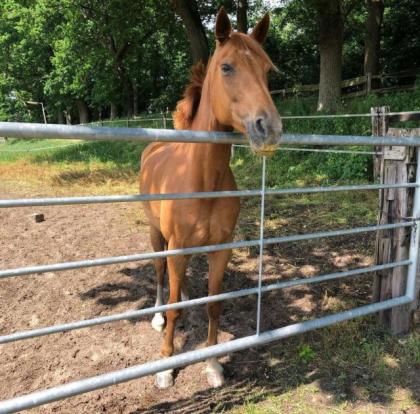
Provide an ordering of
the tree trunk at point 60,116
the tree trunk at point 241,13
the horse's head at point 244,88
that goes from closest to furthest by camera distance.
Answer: the horse's head at point 244,88, the tree trunk at point 241,13, the tree trunk at point 60,116

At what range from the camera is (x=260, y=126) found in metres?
1.92

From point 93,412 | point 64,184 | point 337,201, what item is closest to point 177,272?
point 93,412

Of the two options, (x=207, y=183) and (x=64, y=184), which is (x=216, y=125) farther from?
(x=64, y=184)

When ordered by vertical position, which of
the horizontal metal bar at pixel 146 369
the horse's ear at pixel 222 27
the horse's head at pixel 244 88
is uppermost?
the horse's ear at pixel 222 27

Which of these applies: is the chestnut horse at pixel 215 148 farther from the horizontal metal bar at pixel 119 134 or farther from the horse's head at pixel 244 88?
the horizontal metal bar at pixel 119 134

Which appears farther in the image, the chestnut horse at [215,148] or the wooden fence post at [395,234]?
the wooden fence post at [395,234]

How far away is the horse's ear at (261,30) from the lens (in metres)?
2.55

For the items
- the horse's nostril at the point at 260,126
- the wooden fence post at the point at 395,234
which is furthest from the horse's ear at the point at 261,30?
the wooden fence post at the point at 395,234

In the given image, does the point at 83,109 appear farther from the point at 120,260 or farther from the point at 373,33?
the point at 120,260

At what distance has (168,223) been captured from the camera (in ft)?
9.74

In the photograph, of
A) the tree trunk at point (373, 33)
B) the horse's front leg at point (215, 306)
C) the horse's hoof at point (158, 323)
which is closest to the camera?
the horse's front leg at point (215, 306)

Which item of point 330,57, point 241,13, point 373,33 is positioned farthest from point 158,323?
point 373,33

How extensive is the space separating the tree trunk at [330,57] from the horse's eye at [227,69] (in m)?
8.64

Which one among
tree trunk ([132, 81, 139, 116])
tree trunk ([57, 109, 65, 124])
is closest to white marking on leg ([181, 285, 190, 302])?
tree trunk ([132, 81, 139, 116])
